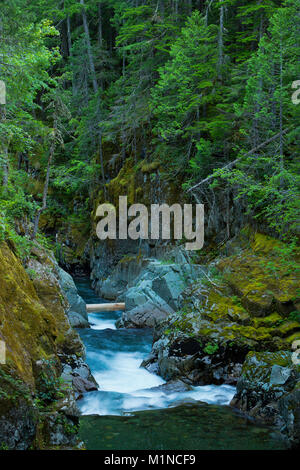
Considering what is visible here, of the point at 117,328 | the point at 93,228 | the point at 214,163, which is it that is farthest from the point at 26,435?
the point at 93,228

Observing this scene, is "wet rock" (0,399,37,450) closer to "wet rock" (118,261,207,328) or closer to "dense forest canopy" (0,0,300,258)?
"dense forest canopy" (0,0,300,258)

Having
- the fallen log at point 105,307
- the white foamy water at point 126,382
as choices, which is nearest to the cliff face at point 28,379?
the white foamy water at point 126,382

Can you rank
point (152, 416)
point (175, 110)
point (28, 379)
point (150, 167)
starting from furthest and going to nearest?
point (150, 167) < point (175, 110) < point (152, 416) < point (28, 379)

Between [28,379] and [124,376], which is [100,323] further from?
[28,379]

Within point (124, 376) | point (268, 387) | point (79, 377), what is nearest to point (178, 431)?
point (268, 387)

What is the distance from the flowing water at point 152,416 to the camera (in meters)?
5.94

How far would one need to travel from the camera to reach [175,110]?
Result: 17.0 m

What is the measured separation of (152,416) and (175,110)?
44.5 feet

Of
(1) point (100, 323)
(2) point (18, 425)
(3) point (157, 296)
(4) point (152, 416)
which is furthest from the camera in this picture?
(1) point (100, 323)

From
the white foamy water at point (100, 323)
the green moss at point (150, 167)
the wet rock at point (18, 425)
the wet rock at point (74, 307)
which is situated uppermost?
the green moss at point (150, 167)

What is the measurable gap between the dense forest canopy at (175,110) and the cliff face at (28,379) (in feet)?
3.57

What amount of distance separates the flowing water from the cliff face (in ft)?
3.06

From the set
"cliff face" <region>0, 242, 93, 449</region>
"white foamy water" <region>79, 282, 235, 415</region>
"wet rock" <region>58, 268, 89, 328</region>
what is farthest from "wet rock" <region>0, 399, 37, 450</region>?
"wet rock" <region>58, 268, 89, 328</region>

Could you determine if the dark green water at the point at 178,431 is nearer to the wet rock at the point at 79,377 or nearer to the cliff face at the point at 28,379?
the cliff face at the point at 28,379
